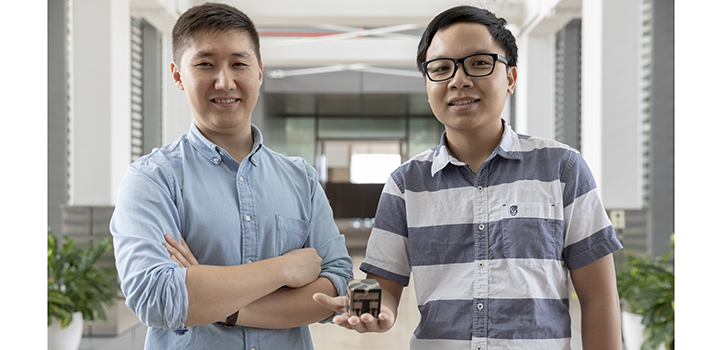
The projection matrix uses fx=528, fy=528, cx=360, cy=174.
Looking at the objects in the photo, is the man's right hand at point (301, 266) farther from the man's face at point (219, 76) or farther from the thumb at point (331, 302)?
the man's face at point (219, 76)

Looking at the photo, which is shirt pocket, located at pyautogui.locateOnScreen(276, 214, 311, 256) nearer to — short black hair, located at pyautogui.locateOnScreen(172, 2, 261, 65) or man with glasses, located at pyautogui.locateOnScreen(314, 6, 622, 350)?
man with glasses, located at pyautogui.locateOnScreen(314, 6, 622, 350)

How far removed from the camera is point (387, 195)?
1529 millimetres

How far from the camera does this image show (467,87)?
1.39 meters

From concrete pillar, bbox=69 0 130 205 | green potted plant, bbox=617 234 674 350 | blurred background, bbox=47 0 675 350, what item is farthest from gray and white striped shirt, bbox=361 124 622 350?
concrete pillar, bbox=69 0 130 205

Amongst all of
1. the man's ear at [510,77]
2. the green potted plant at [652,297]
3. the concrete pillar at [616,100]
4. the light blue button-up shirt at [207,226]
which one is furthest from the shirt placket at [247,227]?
the concrete pillar at [616,100]

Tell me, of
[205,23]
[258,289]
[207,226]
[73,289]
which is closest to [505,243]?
[258,289]

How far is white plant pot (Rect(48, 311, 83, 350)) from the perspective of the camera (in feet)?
11.5

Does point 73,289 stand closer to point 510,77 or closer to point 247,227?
point 247,227

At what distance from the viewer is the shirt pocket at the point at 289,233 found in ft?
4.89

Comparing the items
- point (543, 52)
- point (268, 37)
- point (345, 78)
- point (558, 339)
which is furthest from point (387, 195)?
point (345, 78)

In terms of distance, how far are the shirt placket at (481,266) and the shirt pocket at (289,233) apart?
1.62 feet

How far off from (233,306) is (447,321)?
Answer: 552mm

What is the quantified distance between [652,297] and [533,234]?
2225 mm

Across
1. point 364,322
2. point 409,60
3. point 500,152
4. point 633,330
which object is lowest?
→ point 633,330
